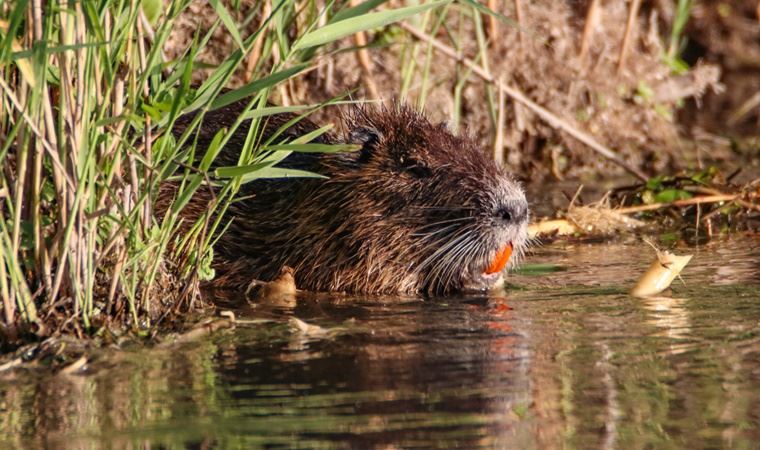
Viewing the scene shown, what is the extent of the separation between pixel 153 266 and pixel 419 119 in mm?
1573

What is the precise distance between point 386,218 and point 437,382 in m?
1.66

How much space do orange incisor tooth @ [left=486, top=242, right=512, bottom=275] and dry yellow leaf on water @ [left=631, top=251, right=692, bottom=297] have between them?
1.71 feet

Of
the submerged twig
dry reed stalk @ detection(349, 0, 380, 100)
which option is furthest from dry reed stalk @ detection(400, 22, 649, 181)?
the submerged twig

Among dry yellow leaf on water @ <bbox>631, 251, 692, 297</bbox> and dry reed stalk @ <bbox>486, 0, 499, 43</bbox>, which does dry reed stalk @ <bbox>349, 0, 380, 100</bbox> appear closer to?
dry reed stalk @ <bbox>486, 0, 499, 43</bbox>

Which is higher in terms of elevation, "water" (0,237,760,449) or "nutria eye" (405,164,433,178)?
"nutria eye" (405,164,433,178)

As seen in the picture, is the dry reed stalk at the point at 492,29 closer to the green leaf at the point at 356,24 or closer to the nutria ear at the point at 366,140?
the nutria ear at the point at 366,140

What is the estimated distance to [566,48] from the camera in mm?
8039

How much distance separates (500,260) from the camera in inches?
191

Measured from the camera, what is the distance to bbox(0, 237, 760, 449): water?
2.89 metres

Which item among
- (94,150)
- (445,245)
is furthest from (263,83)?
(445,245)

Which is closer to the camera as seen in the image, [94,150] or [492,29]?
[94,150]

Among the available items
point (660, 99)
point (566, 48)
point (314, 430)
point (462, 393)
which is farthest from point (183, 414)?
point (660, 99)

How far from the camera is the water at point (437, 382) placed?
289 cm

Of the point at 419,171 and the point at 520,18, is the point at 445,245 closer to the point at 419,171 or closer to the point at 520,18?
the point at 419,171
